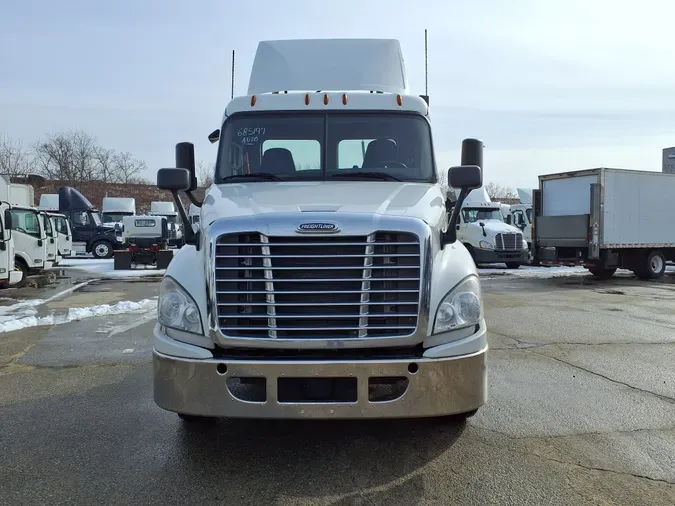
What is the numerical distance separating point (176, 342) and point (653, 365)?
5.46m


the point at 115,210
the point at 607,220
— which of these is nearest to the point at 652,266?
the point at 607,220

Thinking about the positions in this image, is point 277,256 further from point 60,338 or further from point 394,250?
point 60,338

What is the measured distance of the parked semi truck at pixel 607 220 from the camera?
51.6 feet

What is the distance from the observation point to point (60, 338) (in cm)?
790

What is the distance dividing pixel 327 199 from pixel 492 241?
17003 millimetres

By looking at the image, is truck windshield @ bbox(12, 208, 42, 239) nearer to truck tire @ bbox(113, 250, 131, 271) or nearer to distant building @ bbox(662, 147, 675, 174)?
truck tire @ bbox(113, 250, 131, 271)

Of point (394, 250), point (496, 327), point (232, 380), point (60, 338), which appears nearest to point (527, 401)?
point (394, 250)

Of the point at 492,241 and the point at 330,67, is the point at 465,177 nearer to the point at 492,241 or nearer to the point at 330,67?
the point at 330,67

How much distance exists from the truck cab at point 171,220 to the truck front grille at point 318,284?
737 inches

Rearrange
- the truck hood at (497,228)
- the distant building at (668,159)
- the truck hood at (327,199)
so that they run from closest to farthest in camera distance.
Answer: the truck hood at (327,199) → the truck hood at (497,228) → the distant building at (668,159)

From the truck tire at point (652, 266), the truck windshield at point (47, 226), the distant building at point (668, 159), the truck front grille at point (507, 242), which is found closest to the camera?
the truck tire at point (652, 266)

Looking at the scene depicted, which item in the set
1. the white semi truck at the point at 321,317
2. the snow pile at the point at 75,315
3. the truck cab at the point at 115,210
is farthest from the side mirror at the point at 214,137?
the truck cab at the point at 115,210

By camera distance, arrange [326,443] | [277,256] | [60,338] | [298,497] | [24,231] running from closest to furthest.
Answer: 1. [298,497]
2. [277,256]
3. [326,443]
4. [60,338]
5. [24,231]

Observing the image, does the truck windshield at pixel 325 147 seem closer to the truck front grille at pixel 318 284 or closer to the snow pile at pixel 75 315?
the truck front grille at pixel 318 284
